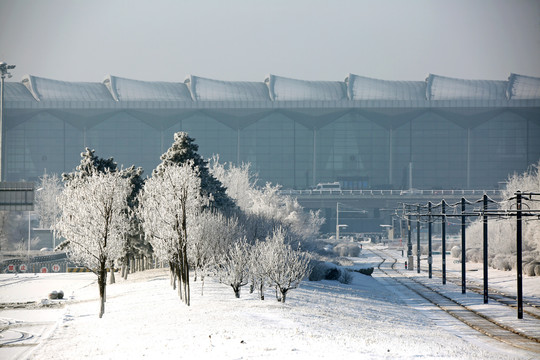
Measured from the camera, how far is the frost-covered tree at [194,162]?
61.4m

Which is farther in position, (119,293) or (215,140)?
(215,140)

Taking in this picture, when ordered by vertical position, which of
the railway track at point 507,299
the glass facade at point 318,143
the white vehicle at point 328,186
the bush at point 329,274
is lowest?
the railway track at point 507,299

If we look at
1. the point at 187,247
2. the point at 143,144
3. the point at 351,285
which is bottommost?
the point at 351,285

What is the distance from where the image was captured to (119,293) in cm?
5522

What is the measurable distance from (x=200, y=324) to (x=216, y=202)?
29.7 m

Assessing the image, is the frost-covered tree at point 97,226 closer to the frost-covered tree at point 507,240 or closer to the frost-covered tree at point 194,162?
the frost-covered tree at point 194,162

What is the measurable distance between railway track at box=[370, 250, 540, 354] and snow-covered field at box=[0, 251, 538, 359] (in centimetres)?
78

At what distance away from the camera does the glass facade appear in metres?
186

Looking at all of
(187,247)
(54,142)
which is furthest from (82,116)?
(187,247)

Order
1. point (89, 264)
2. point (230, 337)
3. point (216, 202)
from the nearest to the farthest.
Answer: point (230, 337)
point (89, 264)
point (216, 202)

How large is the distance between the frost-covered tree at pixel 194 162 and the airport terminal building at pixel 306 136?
12051 centimetres

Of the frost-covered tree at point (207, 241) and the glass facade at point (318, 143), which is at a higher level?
the glass facade at point (318, 143)

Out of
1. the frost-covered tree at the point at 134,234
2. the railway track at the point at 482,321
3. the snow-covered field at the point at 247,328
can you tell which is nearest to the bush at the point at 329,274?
the railway track at the point at 482,321

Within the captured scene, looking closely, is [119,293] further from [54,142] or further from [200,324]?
[54,142]
